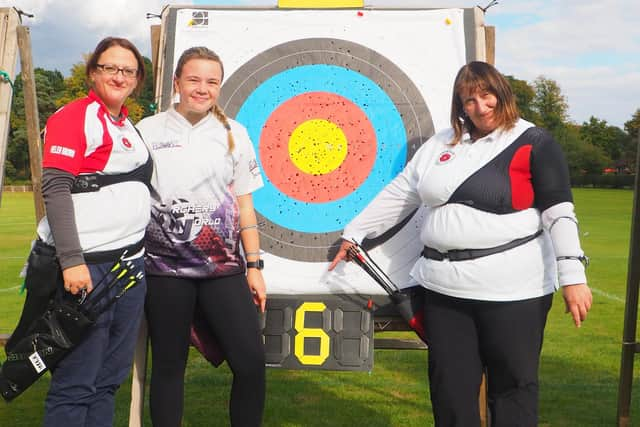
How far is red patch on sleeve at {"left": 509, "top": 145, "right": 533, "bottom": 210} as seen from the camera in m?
1.92

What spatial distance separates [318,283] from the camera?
257 cm

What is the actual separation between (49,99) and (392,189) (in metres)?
43.3

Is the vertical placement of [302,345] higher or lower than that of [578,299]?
lower

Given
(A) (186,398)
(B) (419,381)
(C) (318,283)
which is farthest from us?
(B) (419,381)

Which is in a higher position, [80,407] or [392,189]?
[392,189]

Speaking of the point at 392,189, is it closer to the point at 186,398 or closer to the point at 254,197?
the point at 254,197

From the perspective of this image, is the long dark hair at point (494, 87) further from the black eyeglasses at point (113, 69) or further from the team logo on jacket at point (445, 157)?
the black eyeglasses at point (113, 69)

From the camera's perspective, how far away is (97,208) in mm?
1832

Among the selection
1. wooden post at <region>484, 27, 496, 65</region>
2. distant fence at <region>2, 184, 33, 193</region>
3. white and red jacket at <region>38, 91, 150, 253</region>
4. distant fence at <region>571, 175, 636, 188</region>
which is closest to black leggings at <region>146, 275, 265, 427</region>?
white and red jacket at <region>38, 91, 150, 253</region>

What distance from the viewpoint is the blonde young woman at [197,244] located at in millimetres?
2066

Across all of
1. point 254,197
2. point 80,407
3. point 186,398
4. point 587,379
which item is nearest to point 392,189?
point 254,197

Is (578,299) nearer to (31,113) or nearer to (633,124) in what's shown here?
(31,113)

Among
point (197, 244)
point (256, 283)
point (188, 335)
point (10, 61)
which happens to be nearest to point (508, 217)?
Result: point (256, 283)

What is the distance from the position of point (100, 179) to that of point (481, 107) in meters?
1.09
